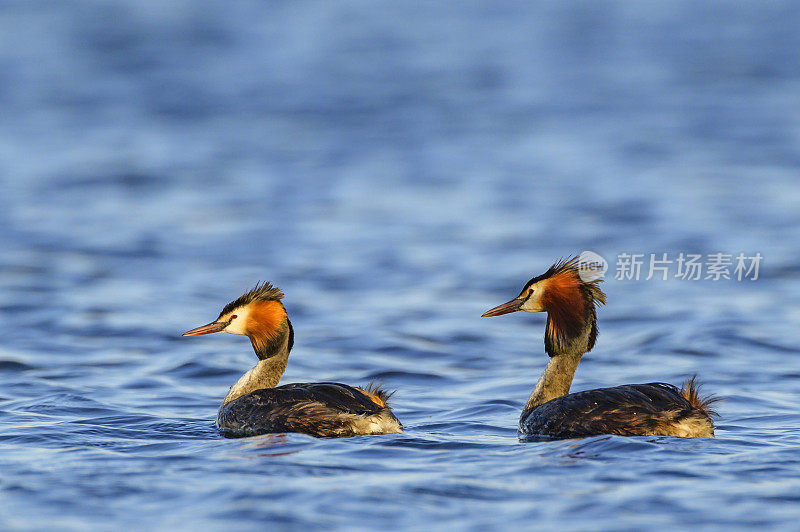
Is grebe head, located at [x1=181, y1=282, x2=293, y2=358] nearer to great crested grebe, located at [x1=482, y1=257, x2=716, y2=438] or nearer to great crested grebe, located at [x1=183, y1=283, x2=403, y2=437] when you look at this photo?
great crested grebe, located at [x1=183, y1=283, x2=403, y2=437]

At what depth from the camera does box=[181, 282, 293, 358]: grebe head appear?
888 centimetres

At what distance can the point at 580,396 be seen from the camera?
26.2 feet

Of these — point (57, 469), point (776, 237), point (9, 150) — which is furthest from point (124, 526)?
point (9, 150)

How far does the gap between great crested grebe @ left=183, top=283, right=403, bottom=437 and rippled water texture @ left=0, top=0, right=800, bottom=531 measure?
23 centimetres

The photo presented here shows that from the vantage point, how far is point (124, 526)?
592 cm

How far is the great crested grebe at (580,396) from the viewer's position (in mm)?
Result: 7668

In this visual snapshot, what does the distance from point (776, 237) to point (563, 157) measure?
6.16m

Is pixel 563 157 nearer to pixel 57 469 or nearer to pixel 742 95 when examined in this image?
pixel 742 95

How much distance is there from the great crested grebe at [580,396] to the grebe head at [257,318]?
5.28 ft

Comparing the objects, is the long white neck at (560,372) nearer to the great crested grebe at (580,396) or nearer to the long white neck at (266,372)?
the great crested grebe at (580,396)

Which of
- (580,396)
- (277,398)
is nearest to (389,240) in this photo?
(277,398)

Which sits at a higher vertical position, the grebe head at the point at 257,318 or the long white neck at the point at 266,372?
the grebe head at the point at 257,318
